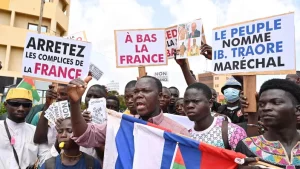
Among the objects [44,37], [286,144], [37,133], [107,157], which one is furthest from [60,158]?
[44,37]

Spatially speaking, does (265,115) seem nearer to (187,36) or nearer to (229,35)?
(229,35)

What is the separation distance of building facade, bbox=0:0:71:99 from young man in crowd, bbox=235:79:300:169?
27.4m

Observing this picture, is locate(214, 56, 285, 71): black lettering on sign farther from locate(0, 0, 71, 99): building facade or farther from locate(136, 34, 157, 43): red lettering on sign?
locate(0, 0, 71, 99): building facade

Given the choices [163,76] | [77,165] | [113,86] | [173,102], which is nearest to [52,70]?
[77,165]

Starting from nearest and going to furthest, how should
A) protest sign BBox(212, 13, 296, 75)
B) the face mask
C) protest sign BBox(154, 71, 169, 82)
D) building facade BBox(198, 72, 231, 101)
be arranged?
protest sign BBox(212, 13, 296, 75), the face mask, building facade BBox(198, 72, 231, 101), protest sign BBox(154, 71, 169, 82)

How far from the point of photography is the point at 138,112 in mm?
3537

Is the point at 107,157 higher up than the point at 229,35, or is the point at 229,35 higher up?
the point at 229,35

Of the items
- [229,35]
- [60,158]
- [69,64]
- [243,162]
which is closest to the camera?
[243,162]

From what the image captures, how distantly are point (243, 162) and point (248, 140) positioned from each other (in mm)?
255

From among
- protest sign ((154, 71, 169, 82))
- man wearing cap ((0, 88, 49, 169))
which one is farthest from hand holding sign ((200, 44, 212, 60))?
protest sign ((154, 71, 169, 82))

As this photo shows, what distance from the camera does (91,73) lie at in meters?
6.30

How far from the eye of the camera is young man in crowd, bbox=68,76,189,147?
3.26 metres

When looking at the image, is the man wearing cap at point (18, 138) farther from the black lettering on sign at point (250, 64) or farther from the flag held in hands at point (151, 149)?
the black lettering on sign at point (250, 64)

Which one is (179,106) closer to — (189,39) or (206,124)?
(189,39)
